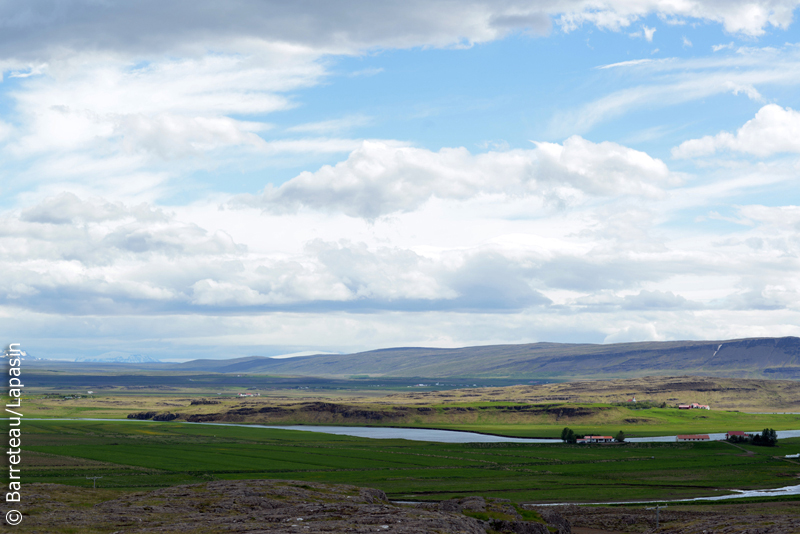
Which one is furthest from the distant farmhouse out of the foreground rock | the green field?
the foreground rock

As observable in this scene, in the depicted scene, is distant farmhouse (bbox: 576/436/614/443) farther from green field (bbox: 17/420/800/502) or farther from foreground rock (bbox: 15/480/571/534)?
foreground rock (bbox: 15/480/571/534)

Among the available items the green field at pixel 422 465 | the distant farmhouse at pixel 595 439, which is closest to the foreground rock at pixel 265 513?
the green field at pixel 422 465

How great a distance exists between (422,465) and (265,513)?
75299 millimetres

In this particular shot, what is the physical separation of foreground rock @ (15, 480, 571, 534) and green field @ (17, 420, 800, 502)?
2410cm

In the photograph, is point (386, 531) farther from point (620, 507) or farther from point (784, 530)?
point (620, 507)

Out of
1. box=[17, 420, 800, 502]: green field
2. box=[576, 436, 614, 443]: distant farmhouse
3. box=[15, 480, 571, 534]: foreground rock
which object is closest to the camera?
box=[15, 480, 571, 534]: foreground rock

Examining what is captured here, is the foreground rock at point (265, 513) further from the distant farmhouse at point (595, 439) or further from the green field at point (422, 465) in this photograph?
the distant farmhouse at point (595, 439)

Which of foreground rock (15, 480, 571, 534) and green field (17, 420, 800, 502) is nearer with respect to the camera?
foreground rock (15, 480, 571, 534)

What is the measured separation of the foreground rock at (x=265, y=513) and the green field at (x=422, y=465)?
2410 cm

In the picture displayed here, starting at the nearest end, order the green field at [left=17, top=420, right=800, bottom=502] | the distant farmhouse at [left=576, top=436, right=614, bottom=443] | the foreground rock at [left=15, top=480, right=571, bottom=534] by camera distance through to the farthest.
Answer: the foreground rock at [left=15, top=480, right=571, bottom=534] < the green field at [left=17, top=420, right=800, bottom=502] < the distant farmhouse at [left=576, top=436, right=614, bottom=443]

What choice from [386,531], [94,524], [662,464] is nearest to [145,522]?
[94,524]

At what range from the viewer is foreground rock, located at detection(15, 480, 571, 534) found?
53.8 meters

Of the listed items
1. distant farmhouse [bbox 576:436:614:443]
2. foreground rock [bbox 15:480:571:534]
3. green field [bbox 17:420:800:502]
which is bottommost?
distant farmhouse [bbox 576:436:614:443]

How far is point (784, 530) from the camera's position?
57.4 m
